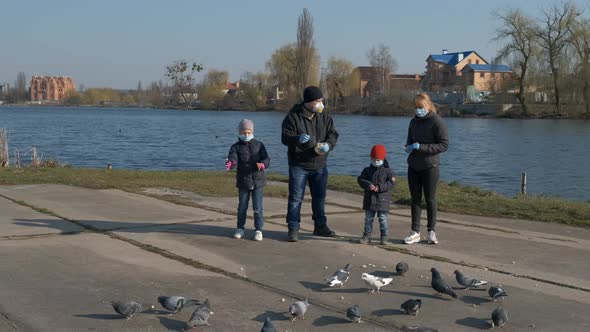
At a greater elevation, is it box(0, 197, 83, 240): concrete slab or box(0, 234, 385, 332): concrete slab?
box(0, 197, 83, 240): concrete slab

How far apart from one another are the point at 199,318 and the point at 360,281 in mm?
2016

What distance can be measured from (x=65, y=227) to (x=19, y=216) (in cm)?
130

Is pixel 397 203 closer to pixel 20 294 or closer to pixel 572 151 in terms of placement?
pixel 20 294

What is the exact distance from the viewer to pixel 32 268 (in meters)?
6.92

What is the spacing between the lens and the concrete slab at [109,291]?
17.3ft

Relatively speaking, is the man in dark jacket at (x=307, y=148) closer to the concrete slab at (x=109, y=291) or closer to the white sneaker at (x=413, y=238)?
the white sneaker at (x=413, y=238)

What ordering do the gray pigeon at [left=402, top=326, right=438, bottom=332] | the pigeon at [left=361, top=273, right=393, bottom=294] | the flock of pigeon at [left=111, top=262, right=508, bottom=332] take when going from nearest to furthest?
the gray pigeon at [left=402, top=326, right=438, bottom=332], the flock of pigeon at [left=111, top=262, right=508, bottom=332], the pigeon at [left=361, top=273, right=393, bottom=294]

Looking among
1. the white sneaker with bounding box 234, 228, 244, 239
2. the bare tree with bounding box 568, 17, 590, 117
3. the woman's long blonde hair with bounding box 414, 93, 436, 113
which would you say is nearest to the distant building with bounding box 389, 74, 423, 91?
the bare tree with bounding box 568, 17, 590, 117

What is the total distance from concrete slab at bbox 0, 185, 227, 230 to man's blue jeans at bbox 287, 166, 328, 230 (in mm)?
1983

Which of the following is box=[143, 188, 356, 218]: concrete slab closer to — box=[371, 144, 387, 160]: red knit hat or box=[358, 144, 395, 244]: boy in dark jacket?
box=[358, 144, 395, 244]: boy in dark jacket

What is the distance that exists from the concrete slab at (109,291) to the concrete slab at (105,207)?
5.70ft

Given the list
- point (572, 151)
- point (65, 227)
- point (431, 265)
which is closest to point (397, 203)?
point (431, 265)

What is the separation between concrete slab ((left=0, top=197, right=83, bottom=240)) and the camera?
28.9 ft

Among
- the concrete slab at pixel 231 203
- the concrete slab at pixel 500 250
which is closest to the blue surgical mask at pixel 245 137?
the concrete slab at pixel 500 250
